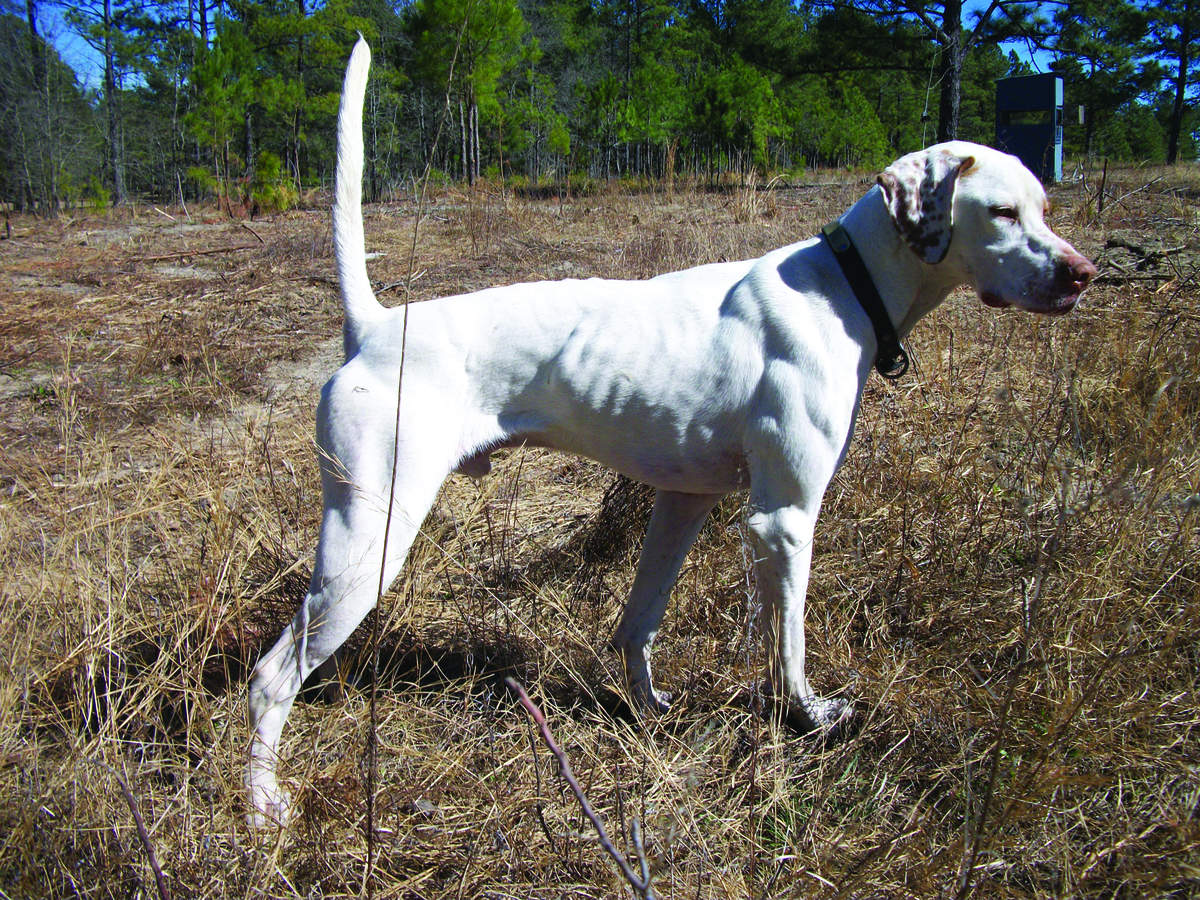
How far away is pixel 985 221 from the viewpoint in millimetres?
2066

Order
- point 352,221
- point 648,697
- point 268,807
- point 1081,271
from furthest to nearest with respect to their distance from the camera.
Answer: point 648,697 → point 352,221 → point 1081,271 → point 268,807

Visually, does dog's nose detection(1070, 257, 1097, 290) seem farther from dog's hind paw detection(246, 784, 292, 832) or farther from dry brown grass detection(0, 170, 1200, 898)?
dog's hind paw detection(246, 784, 292, 832)

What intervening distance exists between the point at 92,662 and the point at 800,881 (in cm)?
180

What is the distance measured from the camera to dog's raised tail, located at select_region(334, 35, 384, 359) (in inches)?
86.7

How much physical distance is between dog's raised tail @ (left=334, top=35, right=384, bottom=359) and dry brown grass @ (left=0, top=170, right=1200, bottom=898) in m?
0.71

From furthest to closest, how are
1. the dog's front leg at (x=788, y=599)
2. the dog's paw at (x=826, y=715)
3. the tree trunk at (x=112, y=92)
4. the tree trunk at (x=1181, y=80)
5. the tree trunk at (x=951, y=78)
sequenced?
the tree trunk at (x=1181, y=80) < the tree trunk at (x=112, y=92) < the tree trunk at (x=951, y=78) < the dog's paw at (x=826, y=715) < the dog's front leg at (x=788, y=599)

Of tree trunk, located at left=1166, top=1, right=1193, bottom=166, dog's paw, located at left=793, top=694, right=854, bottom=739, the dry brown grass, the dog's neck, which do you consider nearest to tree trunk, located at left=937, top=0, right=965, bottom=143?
the dry brown grass

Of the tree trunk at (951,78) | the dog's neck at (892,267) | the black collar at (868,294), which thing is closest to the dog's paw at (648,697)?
the black collar at (868,294)

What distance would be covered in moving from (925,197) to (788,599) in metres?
1.15

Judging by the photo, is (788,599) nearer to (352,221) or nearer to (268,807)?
(268,807)

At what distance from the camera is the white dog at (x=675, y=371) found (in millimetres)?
2033

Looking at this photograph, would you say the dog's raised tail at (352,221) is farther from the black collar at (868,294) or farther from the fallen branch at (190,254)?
the fallen branch at (190,254)

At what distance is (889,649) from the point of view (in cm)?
258

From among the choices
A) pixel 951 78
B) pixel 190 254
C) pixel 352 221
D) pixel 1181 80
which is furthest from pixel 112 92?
pixel 1181 80
